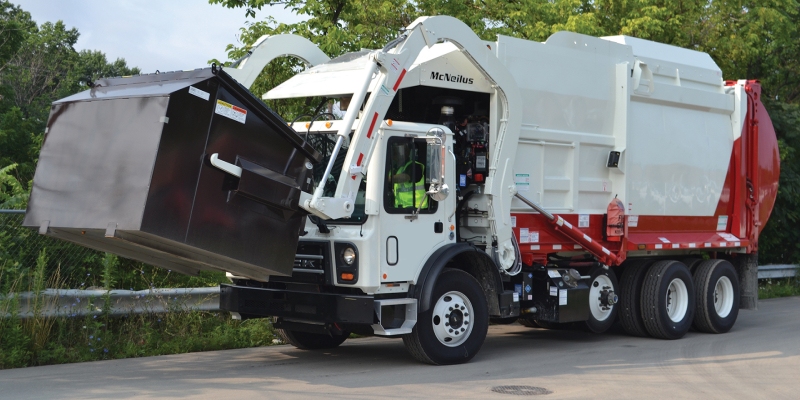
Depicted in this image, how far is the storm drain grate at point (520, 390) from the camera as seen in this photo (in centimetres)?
751

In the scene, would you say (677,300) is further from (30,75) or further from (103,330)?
(30,75)

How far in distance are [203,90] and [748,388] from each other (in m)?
5.41

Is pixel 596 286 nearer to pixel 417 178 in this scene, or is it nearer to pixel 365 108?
pixel 417 178

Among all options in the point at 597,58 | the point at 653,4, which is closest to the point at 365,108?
the point at 597,58

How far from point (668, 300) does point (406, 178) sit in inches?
199

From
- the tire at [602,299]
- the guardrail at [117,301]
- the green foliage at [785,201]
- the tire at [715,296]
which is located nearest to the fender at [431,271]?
the tire at [602,299]

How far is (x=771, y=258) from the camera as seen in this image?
19.3 meters

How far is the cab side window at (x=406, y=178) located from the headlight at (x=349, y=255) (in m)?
0.52

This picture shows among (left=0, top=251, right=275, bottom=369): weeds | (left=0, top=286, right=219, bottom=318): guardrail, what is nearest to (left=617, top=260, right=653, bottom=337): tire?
(left=0, top=251, right=275, bottom=369): weeds

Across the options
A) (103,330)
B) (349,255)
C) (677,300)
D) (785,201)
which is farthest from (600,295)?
(785,201)

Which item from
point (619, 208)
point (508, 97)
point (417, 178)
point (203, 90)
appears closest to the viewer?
point (203, 90)

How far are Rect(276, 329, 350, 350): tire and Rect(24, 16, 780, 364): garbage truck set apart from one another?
0.03m

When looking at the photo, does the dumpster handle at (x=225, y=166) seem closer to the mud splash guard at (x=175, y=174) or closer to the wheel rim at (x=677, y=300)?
the mud splash guard at (x=175, y=174)

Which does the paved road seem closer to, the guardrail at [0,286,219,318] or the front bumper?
the front bumper
